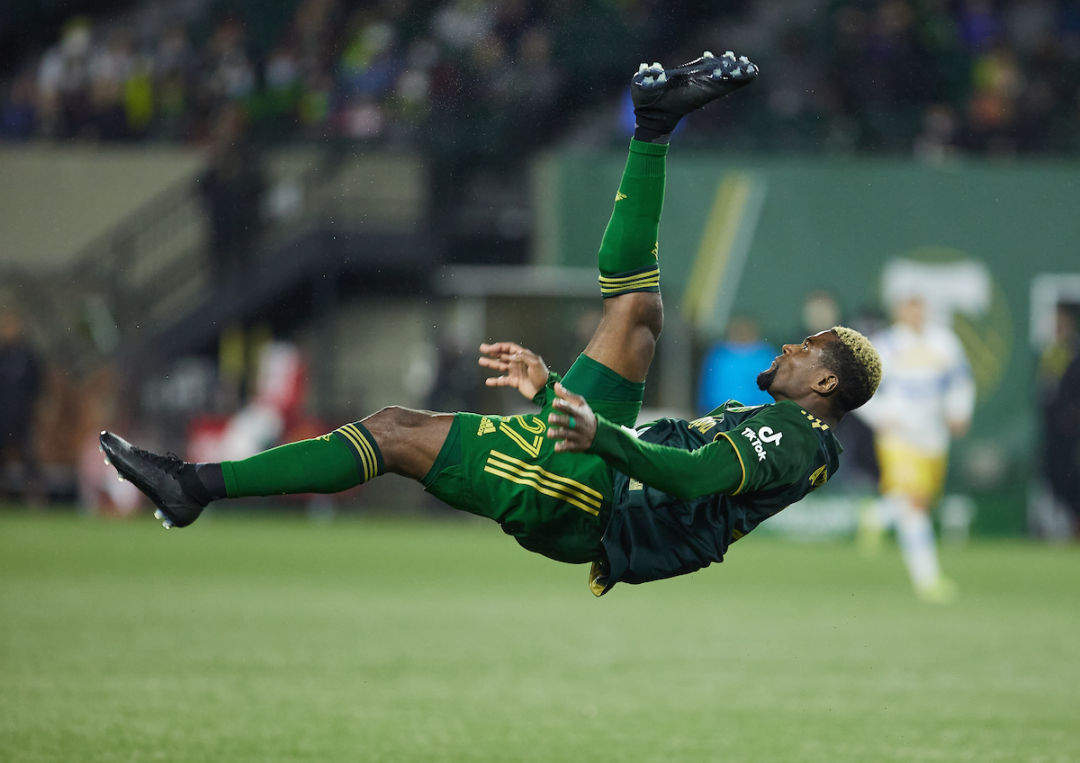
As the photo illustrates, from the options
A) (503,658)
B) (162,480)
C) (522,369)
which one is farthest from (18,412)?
(522,369)

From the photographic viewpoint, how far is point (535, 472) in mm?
6418

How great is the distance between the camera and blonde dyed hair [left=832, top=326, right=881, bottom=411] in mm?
6594

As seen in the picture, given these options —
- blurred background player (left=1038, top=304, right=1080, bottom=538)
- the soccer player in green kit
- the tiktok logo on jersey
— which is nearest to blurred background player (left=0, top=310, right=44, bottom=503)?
blurred background player (left=1038, top=304, right=1080, bottom=538)

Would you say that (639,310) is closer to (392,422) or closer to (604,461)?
(604,461)

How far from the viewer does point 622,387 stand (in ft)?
21.4

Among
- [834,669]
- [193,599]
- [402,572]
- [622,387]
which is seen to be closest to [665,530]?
[622,387]

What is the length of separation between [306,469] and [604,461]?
1.15 metres

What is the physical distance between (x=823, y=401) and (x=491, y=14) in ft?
55.2

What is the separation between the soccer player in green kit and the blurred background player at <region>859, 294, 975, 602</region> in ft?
27.7

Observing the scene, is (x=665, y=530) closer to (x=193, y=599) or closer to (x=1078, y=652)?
(x=1078, y=652)

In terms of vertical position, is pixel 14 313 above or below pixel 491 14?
below

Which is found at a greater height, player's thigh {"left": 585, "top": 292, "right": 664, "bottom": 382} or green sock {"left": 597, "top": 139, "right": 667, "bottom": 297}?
green sock {"left": 597, "top": 139, "right": 667, "bottom": 297}

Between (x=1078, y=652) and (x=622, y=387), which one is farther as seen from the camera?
(x=1078, y=652)

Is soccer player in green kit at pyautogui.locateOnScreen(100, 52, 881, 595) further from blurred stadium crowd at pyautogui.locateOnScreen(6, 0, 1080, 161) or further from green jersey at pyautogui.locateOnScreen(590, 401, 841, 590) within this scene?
blurred stadium crowd at pyautogui.locateOnScreen(6, 0, 1080, 161)
